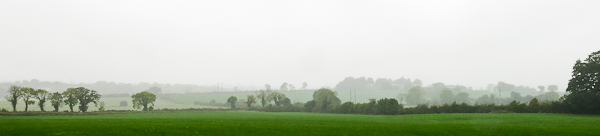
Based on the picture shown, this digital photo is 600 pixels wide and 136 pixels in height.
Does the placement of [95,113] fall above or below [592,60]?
below

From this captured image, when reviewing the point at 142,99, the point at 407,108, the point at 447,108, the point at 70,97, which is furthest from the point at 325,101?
the point at 70,97

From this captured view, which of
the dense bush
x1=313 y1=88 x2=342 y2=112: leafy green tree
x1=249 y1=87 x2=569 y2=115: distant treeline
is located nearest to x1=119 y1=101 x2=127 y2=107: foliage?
x1=249 y1=87 x2=569 y2=115: distant treeline

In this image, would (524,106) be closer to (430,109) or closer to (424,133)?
(430,109)

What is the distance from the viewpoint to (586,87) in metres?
51.4

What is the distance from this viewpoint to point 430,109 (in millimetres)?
69188

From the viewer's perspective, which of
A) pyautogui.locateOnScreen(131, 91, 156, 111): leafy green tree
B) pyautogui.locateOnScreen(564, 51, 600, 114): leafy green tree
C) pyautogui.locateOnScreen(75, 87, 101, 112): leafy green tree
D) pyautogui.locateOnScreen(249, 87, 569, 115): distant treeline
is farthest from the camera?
pyautogui.locateOnScreen(131, 91, 156, 111): leafy green tree

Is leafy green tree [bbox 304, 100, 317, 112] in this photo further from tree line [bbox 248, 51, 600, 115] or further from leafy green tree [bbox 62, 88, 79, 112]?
leafy green tree [bbox 62, 88, 79, 112]

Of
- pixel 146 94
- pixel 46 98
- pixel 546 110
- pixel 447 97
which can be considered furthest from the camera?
pixel 447 97

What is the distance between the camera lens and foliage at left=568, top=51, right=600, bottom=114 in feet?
162

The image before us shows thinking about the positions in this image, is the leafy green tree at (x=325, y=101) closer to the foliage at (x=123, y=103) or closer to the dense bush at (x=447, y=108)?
the dense bush at (x=447, y=108)

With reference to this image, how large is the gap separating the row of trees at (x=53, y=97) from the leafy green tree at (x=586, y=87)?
9524 cm

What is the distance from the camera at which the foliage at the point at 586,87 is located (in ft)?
162

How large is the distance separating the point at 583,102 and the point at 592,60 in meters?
7.31

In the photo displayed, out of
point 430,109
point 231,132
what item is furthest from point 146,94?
point 231,132
